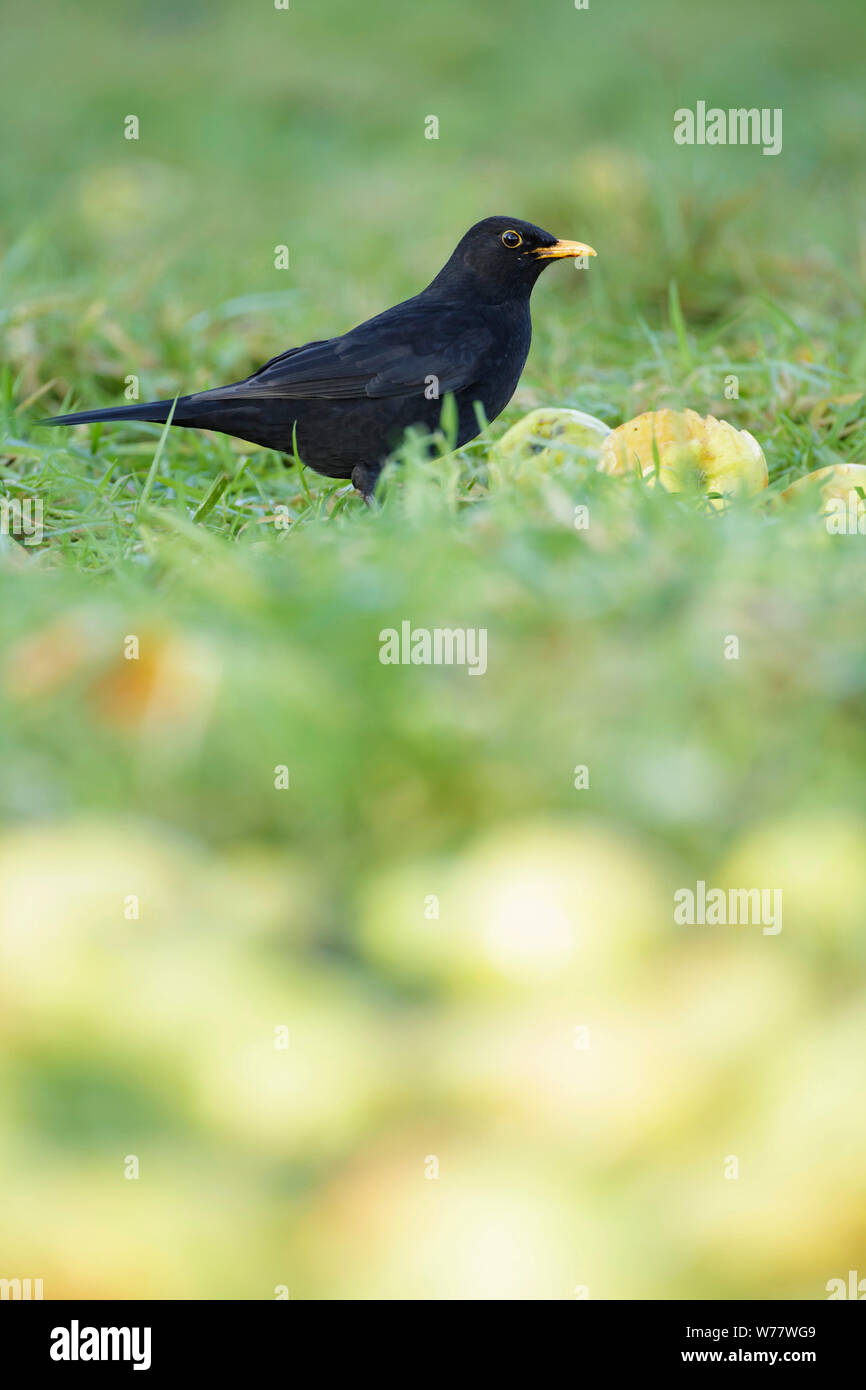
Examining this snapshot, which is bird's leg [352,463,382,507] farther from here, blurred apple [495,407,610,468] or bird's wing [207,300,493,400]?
blurred apple [495,407,610,468]

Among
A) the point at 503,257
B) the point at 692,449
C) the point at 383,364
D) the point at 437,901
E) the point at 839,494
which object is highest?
the point at 503,257

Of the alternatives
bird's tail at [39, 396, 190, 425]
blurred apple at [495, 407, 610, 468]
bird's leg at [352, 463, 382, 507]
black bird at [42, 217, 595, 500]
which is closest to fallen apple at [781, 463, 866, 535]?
blurred apple at [495, 407, 610, 468]

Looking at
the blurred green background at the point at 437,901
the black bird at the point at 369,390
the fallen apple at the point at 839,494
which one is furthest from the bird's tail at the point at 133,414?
the fallen apple at the point at 839,494

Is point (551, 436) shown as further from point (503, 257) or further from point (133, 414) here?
point (133, 414)

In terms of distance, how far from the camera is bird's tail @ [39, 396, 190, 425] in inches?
130

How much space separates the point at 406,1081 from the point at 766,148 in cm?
880

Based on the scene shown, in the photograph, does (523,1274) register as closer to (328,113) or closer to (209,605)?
(209,605)

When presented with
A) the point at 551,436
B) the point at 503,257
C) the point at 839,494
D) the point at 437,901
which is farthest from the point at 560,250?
the point at 437,901

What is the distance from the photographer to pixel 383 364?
3.48 metres

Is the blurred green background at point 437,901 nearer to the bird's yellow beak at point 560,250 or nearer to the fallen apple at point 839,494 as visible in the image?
the fallen apple at point 839,494

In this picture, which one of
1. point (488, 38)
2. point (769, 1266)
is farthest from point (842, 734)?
point (488, 38)

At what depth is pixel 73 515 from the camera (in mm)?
3506

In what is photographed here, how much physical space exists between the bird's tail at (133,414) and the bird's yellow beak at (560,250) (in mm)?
976

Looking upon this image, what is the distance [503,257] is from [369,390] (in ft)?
1.91
